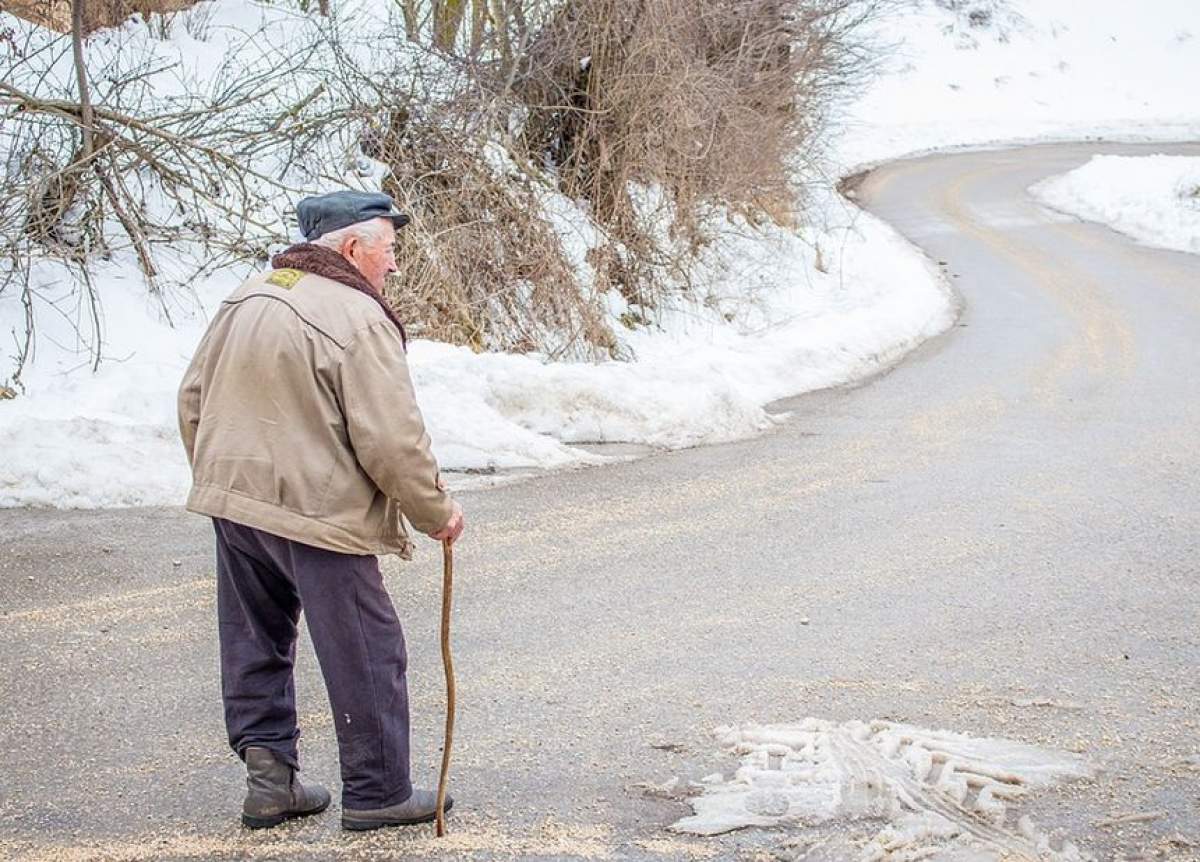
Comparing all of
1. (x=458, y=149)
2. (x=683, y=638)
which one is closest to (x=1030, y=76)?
(x=458, y=149)

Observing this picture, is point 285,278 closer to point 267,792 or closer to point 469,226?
point 267,792

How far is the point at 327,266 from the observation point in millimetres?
3797

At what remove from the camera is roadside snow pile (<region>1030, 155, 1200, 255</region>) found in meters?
25.3

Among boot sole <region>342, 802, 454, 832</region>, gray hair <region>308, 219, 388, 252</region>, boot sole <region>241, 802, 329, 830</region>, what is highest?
gray hair <region>308, 219, 388, 252</region>

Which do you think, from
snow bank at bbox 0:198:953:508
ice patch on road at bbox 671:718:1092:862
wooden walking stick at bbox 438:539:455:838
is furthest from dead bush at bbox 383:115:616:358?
wooden walking stick at bbox 438:539:455:838

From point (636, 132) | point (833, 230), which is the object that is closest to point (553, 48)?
point (636, 132)

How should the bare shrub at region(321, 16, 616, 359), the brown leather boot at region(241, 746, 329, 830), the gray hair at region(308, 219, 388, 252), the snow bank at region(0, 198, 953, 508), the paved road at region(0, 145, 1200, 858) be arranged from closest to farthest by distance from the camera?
the gray hair at region(308, 219, 388, 252)
the brown leather boot at region(241, 746, 329, 830)
the paved road at region(0, 145, 1200, 858)
the snow bank at region(0, 198, 953, 508)
the bare shrub at region(321, 16, 616, 359)

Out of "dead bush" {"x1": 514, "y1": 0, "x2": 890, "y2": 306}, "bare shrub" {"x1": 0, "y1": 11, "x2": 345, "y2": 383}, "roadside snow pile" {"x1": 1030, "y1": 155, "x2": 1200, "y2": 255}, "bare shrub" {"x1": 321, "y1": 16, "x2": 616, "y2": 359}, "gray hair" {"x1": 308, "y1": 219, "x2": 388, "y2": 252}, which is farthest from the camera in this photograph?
"roadside snow pile" {"x1": 1030, "y1": 155, "x2": 1200, "y2": 255}

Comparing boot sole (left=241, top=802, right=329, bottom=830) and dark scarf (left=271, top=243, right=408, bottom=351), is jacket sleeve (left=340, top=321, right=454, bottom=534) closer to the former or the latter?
dark scarf (left=271, top=243, right=408, bottom=351)

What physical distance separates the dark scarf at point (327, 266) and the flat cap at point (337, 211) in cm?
6

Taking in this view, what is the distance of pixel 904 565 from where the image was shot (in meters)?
6.94

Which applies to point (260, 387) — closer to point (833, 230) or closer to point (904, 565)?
point (904, 565)

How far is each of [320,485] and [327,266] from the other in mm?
603

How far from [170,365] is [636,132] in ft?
21.7
